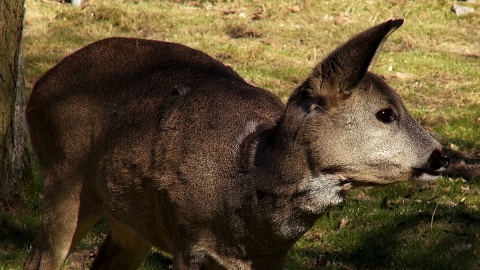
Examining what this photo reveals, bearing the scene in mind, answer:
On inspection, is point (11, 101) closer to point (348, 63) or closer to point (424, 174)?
point (348, 63)

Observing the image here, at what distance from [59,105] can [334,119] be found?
2120 millimetres

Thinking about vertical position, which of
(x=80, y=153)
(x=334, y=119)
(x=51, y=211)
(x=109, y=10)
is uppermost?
(x=334, y=119)

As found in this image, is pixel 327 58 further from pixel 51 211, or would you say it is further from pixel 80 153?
pixel 51 211

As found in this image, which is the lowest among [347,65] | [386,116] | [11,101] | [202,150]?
[11,101]

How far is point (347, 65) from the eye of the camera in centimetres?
433

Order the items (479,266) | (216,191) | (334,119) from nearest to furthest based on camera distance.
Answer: (334,119) → (216,191) → (479,266)

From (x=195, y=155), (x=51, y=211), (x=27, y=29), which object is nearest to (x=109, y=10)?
(x=27, y=29)

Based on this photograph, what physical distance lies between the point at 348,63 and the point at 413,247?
120 inches

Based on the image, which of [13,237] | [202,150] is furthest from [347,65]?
[13,237]

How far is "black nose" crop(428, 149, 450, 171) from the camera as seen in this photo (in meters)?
4.37

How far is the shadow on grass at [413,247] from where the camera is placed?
676 cm

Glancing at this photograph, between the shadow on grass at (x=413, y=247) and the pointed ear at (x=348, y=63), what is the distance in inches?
102

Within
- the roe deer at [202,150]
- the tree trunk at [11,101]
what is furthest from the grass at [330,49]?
the roe deer at [202,150]

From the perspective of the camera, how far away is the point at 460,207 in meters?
7.59
